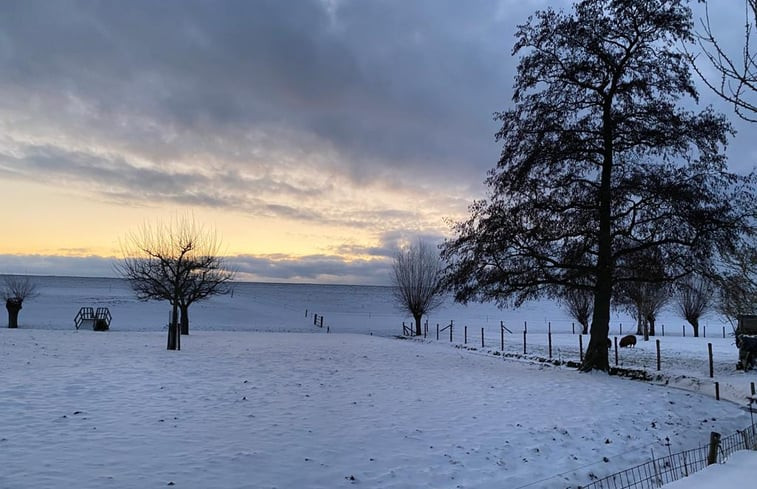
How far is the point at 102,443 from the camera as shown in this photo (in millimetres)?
6938

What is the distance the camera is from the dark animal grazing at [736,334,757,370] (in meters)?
16.3

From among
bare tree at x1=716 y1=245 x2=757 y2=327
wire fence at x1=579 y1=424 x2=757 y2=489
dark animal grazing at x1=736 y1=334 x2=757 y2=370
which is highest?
bare tree at x1=716 y1=245 x2=757 y2=327

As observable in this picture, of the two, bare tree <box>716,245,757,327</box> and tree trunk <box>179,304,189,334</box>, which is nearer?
bare tree <box>716,245,757,327</box>

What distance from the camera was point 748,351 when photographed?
1644cm

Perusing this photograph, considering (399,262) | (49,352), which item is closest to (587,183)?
(49,352)

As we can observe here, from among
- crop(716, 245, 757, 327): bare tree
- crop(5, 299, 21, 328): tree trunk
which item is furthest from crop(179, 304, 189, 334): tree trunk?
crop(716, 245, 757, 327): bare tree

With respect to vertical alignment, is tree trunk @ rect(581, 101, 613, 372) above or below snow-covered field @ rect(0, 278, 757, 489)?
above

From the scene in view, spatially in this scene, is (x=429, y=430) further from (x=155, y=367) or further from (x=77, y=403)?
(x=155, y=367)

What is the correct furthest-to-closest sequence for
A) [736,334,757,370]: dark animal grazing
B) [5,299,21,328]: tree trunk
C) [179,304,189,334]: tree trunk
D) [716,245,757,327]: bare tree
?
[5,299,21,328]: tree trunk < [179,304,189,334]: tree trunk < [736,334,757,370]: dark animal grazing < [716,245,757,327]: bare tree

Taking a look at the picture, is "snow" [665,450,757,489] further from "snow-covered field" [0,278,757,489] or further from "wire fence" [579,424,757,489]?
"snow-covered field" [0,278,757,489]

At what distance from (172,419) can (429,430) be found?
166 inches

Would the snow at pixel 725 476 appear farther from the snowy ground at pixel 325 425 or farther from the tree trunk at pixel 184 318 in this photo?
the tree trunk at pixel 184 318

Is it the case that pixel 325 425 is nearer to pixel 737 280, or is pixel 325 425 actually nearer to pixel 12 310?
pixel 737 280

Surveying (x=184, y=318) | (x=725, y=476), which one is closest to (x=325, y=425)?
(x=725, y=476)
